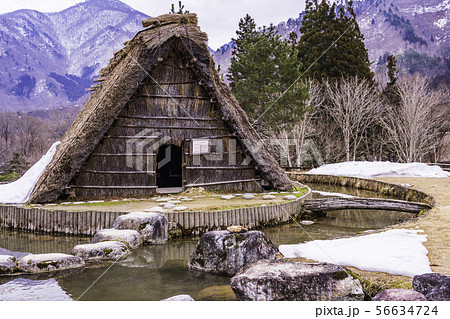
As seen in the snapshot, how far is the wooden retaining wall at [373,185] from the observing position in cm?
1367

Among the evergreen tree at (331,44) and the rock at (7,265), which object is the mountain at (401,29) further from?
the rock at (7,265)

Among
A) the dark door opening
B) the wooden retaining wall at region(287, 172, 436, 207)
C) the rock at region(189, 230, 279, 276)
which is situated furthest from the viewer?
the dark door opening

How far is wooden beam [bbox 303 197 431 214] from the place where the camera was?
10.7 meters

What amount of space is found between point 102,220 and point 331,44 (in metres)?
26.4

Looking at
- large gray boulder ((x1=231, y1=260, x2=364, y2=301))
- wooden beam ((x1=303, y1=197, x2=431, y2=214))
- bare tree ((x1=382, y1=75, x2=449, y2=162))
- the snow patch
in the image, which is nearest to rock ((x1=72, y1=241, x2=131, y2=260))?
large gray boulder ((x1=231, y1=260, x2=364, y2=301))

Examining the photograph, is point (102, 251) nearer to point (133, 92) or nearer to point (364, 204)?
point (133, 92)

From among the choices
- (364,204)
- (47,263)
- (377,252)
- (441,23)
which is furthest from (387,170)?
(441,23)

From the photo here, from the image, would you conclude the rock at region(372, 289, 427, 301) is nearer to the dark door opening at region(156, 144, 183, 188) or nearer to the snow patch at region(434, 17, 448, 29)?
the dark door opening at region(156, 144, 183, 188)

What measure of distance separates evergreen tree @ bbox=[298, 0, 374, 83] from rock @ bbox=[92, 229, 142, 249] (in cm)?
2439

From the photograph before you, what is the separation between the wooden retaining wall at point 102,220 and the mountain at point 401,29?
86198 millimetres

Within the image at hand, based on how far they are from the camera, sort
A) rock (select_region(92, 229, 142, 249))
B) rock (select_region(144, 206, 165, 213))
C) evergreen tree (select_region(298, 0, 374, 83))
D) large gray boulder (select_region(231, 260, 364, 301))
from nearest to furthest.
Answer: large gray boulder (select_region(231, 260, 364, 301)), rock (select_region(92, 229, 142, 249)), rock (select_region(144, 206, 165, 213)), evergreen tree (select_region(298, 0, 374, 83))

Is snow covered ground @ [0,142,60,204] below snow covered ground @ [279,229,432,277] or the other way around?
the other way around

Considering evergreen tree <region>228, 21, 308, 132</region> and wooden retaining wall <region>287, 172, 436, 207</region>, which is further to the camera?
evergreen tree <region>228, 21, 308, 132</region>

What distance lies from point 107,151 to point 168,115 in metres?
2.28
